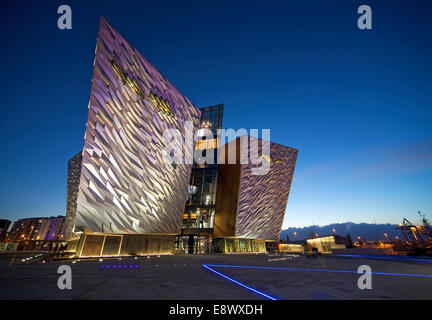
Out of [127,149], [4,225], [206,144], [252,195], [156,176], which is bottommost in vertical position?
[4,225]

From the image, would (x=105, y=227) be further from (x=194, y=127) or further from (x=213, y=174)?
(x=213, y=174)

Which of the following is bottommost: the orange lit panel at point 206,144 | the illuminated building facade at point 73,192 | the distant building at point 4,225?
the distant building at point 4,225

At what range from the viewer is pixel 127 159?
1789 cm

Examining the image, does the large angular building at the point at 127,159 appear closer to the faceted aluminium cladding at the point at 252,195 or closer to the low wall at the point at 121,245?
the low wall at the point at 121,245

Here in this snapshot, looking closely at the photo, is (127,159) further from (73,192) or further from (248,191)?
(248,191)

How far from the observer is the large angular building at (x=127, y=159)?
15.0 meters

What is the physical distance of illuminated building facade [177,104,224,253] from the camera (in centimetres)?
3131

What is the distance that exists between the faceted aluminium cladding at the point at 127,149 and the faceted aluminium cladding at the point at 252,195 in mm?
8433

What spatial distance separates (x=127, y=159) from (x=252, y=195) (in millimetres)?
20066

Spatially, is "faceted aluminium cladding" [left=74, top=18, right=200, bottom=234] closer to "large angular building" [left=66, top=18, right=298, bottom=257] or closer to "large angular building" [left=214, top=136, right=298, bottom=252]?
"large angular building" [left=66, top=18, right=298, bottom=257]

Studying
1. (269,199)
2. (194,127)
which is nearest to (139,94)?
(194,127)

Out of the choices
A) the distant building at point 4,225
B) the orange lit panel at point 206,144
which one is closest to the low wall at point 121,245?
the orange lit panel at point 206,144

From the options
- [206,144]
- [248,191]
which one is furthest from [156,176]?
[206,144]
